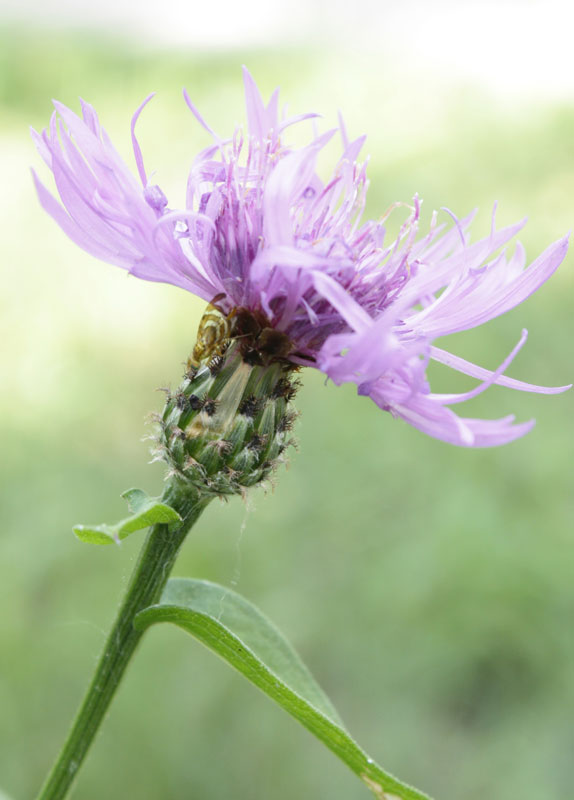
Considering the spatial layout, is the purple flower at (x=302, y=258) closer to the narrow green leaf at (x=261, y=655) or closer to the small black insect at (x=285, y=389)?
the small black insect at (x=285, y=389)

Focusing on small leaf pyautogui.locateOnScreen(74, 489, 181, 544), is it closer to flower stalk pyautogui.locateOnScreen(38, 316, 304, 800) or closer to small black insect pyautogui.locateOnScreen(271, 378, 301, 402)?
flower stalk pyautogui.locateOnScreen(38, 316, 304, 800)

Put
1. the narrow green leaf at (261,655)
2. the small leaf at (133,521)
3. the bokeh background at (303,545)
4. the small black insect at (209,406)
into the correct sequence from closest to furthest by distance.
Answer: the small leaf at (133,521), the narrow green leaf at (261,655), the small black insect at (209,406), the bokeh background at (303,545)

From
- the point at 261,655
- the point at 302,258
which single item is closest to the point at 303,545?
the point at 261,655

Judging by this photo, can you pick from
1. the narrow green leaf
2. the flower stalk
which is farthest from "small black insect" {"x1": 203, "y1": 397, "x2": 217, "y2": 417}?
the narrow green leaf

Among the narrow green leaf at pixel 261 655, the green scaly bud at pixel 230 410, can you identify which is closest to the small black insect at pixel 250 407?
the green scaly bud at pixel 230 410

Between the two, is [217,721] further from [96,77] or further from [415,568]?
[96,77]

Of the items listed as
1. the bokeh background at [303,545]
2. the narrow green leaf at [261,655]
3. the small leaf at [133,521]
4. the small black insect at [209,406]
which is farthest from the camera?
the bokeh background at [303,545]
